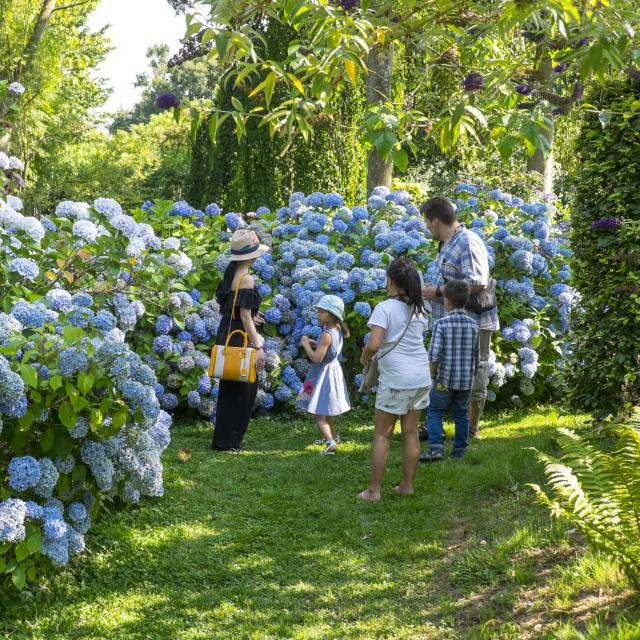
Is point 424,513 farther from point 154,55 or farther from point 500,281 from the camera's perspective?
point 154,55

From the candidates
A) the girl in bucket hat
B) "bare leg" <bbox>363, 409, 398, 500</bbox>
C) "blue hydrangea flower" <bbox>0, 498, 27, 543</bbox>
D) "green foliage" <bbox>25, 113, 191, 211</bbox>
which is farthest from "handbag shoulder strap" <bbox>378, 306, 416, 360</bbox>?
"green foliage" <bbox>25, 113, 191, 211</bbox>

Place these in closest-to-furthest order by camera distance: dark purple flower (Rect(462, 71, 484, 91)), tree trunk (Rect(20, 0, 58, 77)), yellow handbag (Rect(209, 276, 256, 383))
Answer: dark purple flower (Rect(462, 71, 484, 91))
yellow handbag (Rect(209, 276, 256, 383))
tree trunk (Rect(20, 0, 58, 77))

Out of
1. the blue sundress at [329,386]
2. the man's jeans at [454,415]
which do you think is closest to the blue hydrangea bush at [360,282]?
the blue sundress at [329,386]

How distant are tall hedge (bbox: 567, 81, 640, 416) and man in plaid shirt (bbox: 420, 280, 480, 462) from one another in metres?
0.77

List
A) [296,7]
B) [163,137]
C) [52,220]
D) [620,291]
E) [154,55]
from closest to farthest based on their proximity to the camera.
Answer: [296,7] < [52,220] < [620,291] < [163,137] < [154,55]

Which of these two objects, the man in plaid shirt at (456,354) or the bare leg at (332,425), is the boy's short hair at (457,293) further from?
the bare leg at (332,425)

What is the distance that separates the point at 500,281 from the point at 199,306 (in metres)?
2.81

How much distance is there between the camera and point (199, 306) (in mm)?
7492

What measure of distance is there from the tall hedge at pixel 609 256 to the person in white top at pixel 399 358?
1360 millimetres

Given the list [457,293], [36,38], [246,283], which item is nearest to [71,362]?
[246,283]

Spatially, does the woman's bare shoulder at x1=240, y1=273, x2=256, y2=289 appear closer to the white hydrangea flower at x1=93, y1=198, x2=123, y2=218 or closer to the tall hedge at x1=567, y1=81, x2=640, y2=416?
the white hydrangea flower at x1=93, y1=198, x2=123, y2=218

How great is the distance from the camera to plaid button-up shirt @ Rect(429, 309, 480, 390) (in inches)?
226

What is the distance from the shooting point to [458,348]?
226 inches

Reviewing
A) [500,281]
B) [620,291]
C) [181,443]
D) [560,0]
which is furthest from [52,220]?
[500,281]
